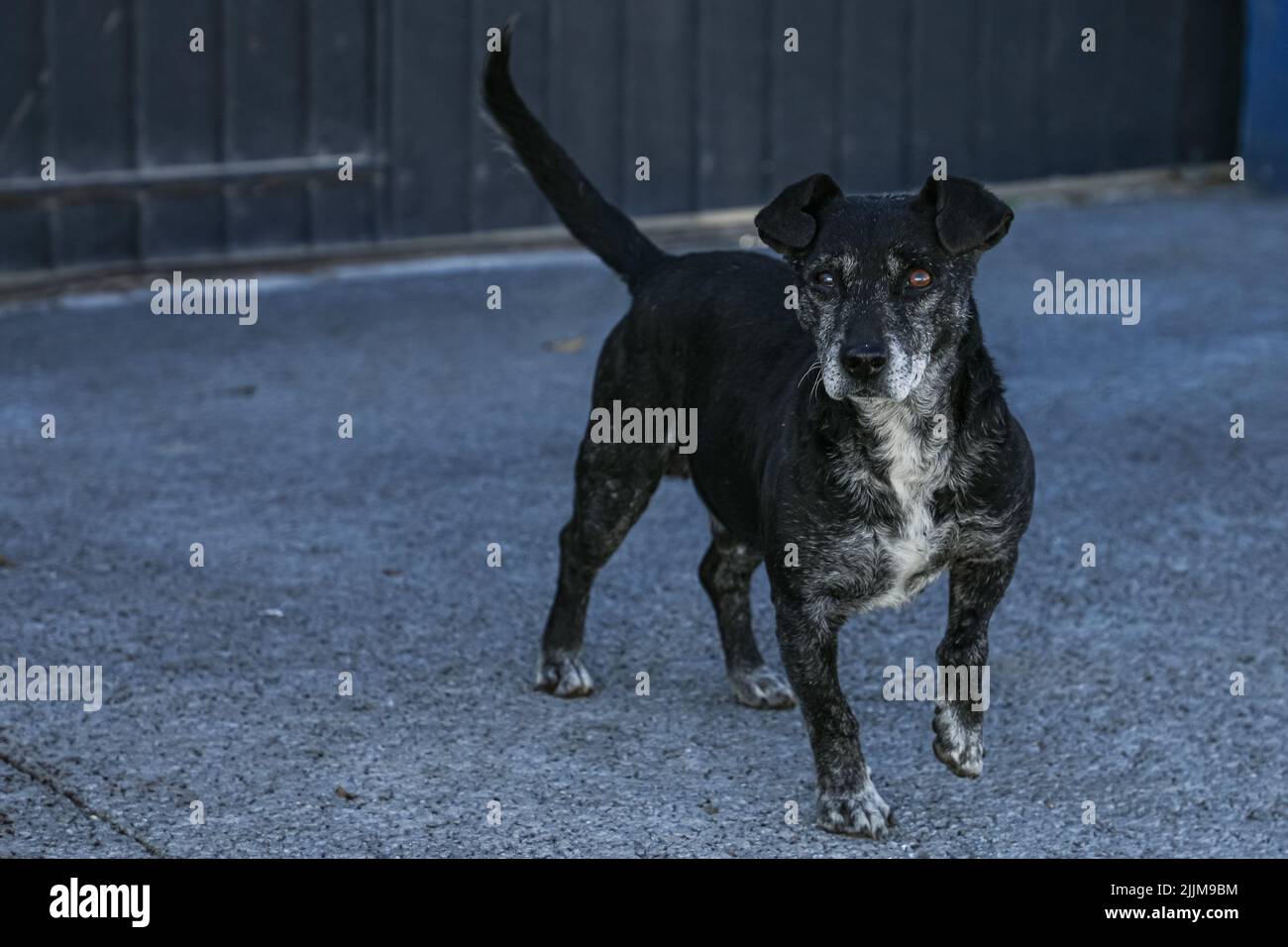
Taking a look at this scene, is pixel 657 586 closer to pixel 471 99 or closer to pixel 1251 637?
pixel 1251 637

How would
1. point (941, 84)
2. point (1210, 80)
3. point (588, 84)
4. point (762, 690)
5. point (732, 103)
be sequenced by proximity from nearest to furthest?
point (762, 690)
point (588, 84)
point (732, 103)
point (941, 84)
point (1210, 80)

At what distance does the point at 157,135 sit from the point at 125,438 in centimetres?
245

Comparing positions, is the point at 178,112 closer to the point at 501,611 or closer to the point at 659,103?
the point at 659,103

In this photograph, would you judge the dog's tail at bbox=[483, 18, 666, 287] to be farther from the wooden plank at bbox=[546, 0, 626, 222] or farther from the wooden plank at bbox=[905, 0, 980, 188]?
the wooden plank at bbox=[905, 0, 980, 188]

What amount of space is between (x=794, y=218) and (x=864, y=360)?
0.46m

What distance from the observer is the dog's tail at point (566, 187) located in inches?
226

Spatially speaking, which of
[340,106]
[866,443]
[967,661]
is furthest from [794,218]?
[340,106]

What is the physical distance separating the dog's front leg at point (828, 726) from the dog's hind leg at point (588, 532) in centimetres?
90

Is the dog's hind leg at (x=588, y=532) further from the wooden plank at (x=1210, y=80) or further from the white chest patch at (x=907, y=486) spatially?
the wooden plank at (x=1210, y=80)

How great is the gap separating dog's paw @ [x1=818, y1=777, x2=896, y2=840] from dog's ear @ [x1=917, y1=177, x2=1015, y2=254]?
1.27 metres

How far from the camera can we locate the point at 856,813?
4.67 metres

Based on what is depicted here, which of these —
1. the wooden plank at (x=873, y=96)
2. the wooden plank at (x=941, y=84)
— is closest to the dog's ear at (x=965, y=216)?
the wooden plank at (x=873, y=96)

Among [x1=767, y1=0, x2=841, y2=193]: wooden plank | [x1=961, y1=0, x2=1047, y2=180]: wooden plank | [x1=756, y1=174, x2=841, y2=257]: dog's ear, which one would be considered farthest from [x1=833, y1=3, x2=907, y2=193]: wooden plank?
[x1=756, y1=174, x2=841, y2=257]: dog's ear

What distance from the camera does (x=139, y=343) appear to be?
30.4ft
